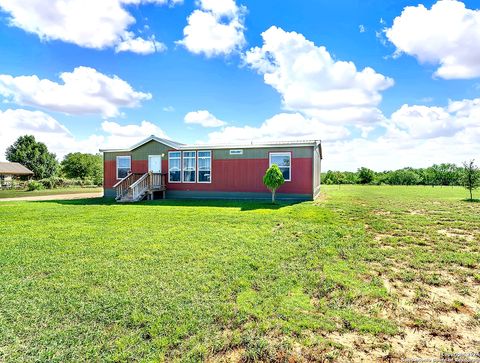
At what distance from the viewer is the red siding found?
544 inches

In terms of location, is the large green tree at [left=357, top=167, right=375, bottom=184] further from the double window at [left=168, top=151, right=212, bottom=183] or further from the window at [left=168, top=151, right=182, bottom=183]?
the window at [left=168, top=151, right=182, bottom=183]

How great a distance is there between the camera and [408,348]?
249cm

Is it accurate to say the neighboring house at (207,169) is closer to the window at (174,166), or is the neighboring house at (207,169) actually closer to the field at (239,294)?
the window at (174,166)

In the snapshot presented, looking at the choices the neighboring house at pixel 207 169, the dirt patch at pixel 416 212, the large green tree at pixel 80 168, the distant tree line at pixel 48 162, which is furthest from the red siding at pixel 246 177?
the large green tree at pixel 80 168

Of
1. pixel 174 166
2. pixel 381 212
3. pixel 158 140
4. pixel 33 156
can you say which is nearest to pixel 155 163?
pixel 174 166

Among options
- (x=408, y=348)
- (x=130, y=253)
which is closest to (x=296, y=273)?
(x=408, y=348)

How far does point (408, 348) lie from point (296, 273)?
1.98m

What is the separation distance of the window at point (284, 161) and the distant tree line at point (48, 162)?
37118mm

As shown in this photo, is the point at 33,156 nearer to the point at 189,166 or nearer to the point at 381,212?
the point at 189,166

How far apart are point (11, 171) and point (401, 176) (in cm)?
5469

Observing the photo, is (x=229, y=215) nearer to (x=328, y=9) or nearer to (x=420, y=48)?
(x=328, y=9)

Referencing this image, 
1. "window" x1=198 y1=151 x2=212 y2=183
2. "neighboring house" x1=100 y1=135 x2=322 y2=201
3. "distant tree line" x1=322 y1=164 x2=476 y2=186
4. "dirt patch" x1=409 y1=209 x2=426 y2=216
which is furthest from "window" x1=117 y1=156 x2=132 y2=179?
"distant tree line" x1=322 y1=164 x2=476 y2=186

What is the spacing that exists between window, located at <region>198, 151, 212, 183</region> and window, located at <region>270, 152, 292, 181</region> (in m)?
3.64

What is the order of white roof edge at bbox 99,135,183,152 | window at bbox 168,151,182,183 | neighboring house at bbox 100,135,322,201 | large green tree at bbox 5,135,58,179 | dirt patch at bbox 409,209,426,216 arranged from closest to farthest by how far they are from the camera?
Answer: dirt patch at bbox 409,209,426,216 → neighboring house at bbox 100,135,322,201 → white roof edge at bbox 99,135,183,152 → window at bbox 168,151,182,183 → large green tree at bbox 5,135,58,179
